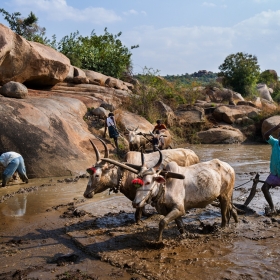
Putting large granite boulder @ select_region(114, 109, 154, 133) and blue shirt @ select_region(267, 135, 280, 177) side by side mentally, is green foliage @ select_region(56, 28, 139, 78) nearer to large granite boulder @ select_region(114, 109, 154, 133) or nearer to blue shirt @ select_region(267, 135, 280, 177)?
large granite boulder @ select_region(114, 109, 154, 133)

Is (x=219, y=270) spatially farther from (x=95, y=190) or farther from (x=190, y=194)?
(x=95, y=190)

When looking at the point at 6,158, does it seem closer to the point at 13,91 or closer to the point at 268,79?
the point at 13,91

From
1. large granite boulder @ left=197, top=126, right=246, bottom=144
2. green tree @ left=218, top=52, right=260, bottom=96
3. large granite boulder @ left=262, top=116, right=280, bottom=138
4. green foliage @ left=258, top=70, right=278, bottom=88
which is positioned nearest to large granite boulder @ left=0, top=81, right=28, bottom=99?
large granite boulder @ left=197, top=126, right=246, bottom=144

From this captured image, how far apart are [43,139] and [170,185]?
7167 mm

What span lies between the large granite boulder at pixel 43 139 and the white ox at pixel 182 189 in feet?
20.5

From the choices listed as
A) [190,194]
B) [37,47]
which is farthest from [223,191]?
[37,47]

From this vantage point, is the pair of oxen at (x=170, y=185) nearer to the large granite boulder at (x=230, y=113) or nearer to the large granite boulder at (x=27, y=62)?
the large granite boulder at (x=27, y=62)


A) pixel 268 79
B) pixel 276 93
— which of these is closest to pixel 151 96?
pixel 276 93

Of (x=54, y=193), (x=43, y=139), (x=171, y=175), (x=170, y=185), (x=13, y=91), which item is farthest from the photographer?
(x=13, y=91)

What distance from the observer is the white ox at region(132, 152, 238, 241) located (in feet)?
18.7

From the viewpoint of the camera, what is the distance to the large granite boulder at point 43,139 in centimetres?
1167

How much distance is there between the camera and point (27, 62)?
55.0 ft

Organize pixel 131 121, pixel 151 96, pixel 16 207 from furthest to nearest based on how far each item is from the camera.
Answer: pixel 151 96 → pixel 131 121 → pixel 16 207

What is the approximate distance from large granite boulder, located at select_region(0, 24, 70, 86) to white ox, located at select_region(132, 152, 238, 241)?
11020 mm
